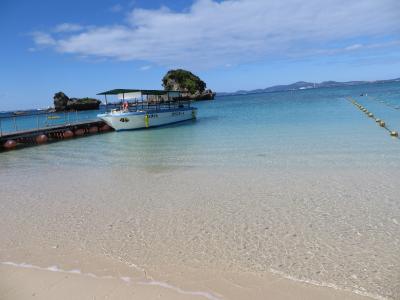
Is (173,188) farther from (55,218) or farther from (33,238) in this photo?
(33,238)

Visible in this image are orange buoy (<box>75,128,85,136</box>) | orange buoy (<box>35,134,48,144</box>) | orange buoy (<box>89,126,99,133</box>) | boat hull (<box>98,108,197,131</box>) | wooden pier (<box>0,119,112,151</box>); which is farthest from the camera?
orange buoy (<box>89,126,99,133</box>)

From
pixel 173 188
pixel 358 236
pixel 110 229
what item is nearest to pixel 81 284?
pixel 110 229

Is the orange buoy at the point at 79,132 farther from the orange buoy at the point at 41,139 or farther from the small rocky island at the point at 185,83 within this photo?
the small rocky island at the point at 185,83

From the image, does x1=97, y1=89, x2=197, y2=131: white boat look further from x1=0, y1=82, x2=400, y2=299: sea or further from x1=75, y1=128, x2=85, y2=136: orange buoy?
x1=0, y1=82, x2=400, y2=299: sea

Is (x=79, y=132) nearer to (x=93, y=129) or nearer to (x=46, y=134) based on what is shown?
(x=93, y=129)

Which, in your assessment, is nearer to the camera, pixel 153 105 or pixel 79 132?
pixel 79 132

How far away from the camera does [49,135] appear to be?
2808 cm

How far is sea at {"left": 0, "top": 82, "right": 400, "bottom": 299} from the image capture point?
5145mm

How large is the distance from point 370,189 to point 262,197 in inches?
93.8

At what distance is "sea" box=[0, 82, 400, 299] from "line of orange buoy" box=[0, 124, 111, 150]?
36.6 feet

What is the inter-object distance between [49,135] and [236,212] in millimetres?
24078

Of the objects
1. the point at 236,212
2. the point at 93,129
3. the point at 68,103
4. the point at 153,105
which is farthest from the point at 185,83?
the point at 236,212

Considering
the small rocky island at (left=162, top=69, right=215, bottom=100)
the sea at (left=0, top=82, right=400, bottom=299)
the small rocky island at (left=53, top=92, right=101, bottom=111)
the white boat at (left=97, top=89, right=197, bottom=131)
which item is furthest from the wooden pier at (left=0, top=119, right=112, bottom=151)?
the small rocky island at (left=162, top=69, right=215, bottom=100)

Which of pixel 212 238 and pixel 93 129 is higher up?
pixel 93 129
